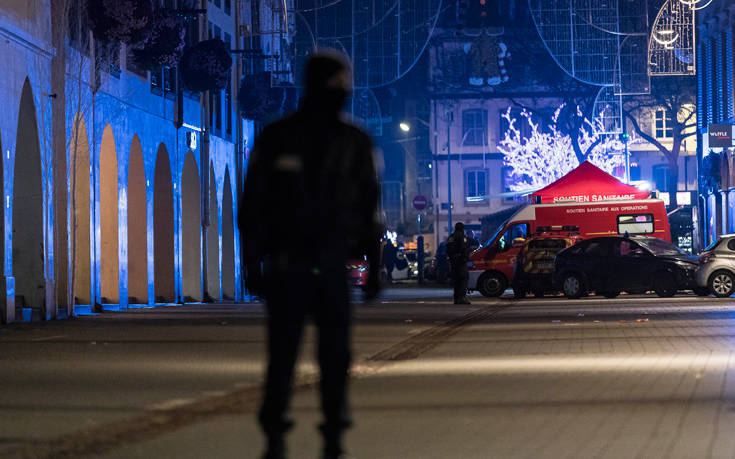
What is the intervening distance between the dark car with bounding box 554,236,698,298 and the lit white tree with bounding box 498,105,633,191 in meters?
45.9

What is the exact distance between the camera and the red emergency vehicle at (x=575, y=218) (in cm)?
4178

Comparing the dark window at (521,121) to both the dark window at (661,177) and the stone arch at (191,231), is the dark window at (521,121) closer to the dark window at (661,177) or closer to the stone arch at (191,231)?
the dark window at (661,177)

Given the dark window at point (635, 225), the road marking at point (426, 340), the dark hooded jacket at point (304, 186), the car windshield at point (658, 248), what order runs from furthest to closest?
the dark window at point (635, 225), the car windshield at point (658, 248), the road marking at point (426, 340), the dark hooded jacket at point (304, 186)

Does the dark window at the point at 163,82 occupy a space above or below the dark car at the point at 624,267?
above

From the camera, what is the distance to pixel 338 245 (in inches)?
255

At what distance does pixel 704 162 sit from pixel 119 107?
37424 millimetres

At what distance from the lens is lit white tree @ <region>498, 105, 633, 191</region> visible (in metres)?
87.4

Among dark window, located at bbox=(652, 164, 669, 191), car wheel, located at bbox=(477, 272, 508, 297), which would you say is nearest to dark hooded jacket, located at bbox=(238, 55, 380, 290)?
car wheel, located at bbox=(477, 272, 508, 297)

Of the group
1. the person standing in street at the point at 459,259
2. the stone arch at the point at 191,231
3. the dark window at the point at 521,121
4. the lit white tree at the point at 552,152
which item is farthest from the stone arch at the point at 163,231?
the dark window at the point at 521,121

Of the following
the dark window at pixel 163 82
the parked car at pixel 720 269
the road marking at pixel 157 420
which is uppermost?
the dark window at pixel 163 82

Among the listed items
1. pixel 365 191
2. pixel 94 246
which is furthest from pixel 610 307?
pixel 365 191

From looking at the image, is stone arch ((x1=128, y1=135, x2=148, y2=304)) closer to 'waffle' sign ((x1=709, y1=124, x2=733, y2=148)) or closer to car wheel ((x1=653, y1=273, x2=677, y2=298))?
car wheel ((x1=653, y1=273, x2=677, y2=298))

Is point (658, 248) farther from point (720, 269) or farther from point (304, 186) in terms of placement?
point (304, 186)

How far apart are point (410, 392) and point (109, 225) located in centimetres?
2343
